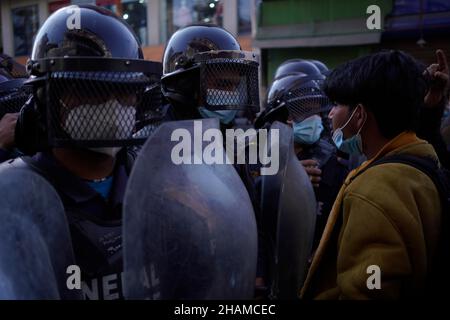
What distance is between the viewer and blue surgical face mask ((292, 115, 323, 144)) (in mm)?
3084

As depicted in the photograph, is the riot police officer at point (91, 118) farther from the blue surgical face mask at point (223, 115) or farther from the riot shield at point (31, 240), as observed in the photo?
the blue surgical face mask at point (223, 115)

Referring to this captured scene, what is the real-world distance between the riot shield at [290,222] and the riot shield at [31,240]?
24.2 inches

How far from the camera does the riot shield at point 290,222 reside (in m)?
1.35

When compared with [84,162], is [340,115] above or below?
above

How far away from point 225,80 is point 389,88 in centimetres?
90

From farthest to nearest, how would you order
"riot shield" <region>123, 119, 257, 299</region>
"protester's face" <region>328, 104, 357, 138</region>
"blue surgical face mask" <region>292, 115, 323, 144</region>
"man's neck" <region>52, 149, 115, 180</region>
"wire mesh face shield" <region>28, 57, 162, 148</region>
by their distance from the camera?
"blue surgical face mask" <region>292, 115, 323, 144</region>
"protester's face" <region>328, 104, 357, 138</region>
"man's neck" <region>52, 149, 115, 180</region>
"wire mesh face shield" <region>28, 57, 162, 148</region>
"riot shield" <region>123, 119, 257, 299</region>

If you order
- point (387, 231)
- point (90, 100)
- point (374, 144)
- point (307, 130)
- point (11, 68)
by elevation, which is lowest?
point (387, 231)

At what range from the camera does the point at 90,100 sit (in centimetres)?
131

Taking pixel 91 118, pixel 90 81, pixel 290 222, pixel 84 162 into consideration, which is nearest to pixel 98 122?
pixel 91 118

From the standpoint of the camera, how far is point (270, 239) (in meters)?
1.66

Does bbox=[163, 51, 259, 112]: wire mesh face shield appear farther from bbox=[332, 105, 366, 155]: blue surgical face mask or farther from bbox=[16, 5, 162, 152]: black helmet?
bbox=[16, 5, 162, 152]: black helmet

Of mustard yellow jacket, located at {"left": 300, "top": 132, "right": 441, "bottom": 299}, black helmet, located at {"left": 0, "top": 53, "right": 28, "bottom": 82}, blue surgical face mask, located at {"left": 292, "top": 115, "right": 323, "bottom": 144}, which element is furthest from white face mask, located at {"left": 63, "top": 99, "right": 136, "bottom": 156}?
black helmet, located at {"left": 0, "top": 53, "right": 28, "bottom": 82}

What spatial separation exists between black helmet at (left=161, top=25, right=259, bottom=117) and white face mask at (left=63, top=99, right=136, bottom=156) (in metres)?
0.90

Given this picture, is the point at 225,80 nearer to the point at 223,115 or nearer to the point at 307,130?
the point at 223,115
